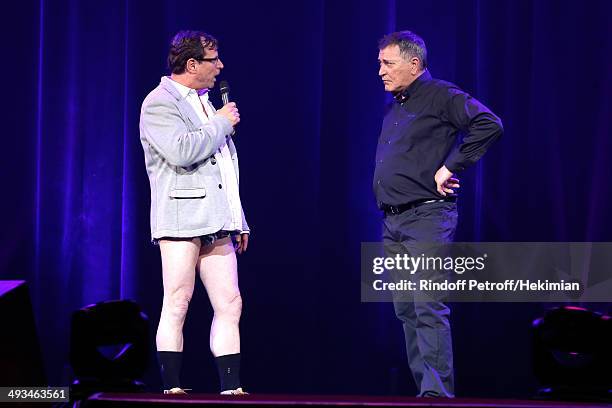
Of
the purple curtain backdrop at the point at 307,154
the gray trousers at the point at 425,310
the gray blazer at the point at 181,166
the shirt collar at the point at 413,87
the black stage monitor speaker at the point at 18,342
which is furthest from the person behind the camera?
the purple curtain backdrop at the point at 307,154

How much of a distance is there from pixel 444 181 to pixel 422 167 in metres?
0.12

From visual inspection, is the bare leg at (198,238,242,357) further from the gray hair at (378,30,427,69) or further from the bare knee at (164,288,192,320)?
A: the gray hair at (378,30,427,69)

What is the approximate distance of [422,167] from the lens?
3.64m

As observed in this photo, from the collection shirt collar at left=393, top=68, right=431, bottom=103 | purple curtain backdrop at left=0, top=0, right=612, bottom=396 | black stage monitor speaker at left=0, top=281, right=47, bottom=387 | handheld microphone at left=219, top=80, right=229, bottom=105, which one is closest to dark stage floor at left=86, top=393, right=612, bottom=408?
black stage monitor speaker at left=0, top=281, right=47, bottom=387

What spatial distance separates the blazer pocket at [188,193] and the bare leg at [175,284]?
165 mm

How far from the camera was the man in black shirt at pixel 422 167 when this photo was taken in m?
3.51

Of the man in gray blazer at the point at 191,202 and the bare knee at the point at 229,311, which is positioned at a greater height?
the man in gray blazer at the point at 191,202

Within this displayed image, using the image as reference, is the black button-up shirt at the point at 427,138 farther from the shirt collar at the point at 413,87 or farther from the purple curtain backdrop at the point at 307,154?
the purple curtain backdrop at the point at 307,154

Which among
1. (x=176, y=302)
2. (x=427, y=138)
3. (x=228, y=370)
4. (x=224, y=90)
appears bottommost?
(x=228, y=370)

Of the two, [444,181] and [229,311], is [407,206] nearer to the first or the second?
[444,181]

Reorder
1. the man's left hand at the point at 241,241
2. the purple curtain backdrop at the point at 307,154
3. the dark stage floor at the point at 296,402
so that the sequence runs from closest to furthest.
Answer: the dark stage floor at the point at 296,402 < the man's left hand at the point at 241,241 < the purple curtain backdrop at the point at 307,154

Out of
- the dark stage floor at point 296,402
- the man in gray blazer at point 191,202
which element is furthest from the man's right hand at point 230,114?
the dark stage floor at point 296,402

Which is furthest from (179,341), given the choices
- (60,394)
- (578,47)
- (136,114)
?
(578,47)

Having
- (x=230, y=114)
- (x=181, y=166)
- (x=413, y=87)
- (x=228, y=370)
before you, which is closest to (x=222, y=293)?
(x=228, y=370)
